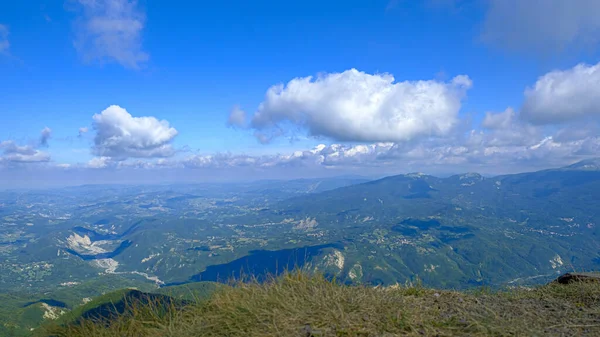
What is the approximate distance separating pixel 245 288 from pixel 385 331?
3594mm

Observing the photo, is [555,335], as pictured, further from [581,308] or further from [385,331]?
[385,331]

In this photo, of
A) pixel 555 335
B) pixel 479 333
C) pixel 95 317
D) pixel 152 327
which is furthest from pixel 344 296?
pixel 95 317

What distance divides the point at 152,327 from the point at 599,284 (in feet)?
35.0

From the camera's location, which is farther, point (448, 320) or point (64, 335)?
point (64, 335)

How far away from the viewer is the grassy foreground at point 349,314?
553 centimetres

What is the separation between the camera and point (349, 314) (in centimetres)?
597

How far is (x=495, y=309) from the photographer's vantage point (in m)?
6.72

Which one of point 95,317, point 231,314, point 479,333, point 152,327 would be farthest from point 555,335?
point 95,317

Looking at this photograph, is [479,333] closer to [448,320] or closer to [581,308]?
[448,320]

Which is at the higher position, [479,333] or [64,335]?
[479,333]

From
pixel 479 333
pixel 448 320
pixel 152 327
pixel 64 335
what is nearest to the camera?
pixel 479 333

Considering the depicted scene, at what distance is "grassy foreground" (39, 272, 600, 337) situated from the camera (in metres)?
5.53

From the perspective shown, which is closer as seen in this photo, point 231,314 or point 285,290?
point 231,314

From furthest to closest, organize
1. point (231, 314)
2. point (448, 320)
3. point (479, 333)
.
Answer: point (231, 314) → point (448, 320) → point (479, 333)
